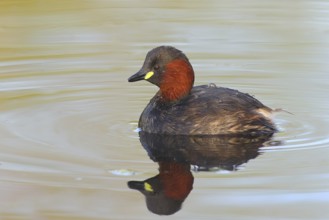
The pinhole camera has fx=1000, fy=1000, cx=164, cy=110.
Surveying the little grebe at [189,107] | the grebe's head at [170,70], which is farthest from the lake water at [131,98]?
the grebe's head at [170,70]

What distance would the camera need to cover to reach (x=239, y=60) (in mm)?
11391

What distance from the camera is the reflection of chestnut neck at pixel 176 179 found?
699cm

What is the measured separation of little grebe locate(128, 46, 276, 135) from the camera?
878 cm

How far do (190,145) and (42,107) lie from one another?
182 cm

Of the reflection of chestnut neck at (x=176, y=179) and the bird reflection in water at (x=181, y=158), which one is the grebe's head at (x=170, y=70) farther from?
the reflection of chestnut neck at (x=176, y=179)

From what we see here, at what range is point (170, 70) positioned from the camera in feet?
29.8

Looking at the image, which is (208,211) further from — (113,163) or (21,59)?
(21,59)

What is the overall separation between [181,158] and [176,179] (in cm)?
67

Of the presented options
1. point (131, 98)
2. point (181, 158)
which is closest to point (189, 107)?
point (181, 158)

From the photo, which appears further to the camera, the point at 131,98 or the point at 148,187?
the point at 131,98

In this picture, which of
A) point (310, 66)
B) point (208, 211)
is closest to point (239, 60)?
point (310, 66)

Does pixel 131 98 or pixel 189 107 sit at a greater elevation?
pixel 189 107

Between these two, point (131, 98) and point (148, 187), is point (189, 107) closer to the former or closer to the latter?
point (131, 98)

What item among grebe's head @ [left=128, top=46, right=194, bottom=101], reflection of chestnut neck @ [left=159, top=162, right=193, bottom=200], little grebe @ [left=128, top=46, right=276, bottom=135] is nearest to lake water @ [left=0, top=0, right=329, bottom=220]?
reflection of chestnut neck @ [left=159, top=162, right=193, bottom=200]
